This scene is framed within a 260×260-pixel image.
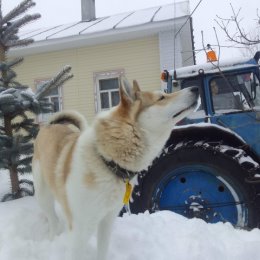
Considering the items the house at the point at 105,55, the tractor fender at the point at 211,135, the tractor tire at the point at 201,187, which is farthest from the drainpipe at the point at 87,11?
the tractor tire at the point at 201,187

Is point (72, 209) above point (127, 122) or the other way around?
the other way around

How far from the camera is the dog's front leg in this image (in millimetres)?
2953

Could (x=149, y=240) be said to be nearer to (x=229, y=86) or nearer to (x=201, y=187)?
(x=201, y=187)

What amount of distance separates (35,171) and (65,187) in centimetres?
95

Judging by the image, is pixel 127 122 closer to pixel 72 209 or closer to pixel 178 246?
pixel 72 209

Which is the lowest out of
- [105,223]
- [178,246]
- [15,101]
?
[178,246]

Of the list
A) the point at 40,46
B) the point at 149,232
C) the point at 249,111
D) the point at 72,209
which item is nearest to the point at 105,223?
the point at 72,209

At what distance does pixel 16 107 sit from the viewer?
4.45m

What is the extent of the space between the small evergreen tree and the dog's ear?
1998 millimetres

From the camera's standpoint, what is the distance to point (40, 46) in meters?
12.0

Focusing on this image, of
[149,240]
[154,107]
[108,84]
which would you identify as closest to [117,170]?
[154,107]

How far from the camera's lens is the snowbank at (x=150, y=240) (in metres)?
3.04

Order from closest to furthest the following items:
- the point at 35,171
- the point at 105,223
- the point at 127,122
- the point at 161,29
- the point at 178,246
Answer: the point at 127,122 → the point at 105,223 → the point at 178,246 → the point at 35,171 → the point at 161,29

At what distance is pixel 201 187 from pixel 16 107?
2298 mm
